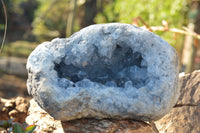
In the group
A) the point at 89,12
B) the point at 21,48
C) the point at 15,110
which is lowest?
the point at 15,110

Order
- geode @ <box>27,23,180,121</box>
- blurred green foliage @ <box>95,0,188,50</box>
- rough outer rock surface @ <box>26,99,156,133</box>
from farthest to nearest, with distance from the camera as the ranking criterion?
blurred green foliage @ <box>95,0,188,50</box> → rough outer rock surface @ <box>26,99,156,133</box> → geode @ <box>27,23,180,121</box>

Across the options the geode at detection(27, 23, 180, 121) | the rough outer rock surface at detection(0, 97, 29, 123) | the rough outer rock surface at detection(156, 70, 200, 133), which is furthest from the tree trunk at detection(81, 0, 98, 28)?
the geode at detection(27, 23, 180, 121)

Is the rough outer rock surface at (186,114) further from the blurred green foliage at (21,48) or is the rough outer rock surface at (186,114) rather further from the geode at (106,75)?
the blurred green foliage at (21,48)

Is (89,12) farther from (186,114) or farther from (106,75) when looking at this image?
(106,75)

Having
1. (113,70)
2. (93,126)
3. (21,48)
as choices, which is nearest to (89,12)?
(21,48)

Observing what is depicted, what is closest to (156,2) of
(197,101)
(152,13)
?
(152,13)

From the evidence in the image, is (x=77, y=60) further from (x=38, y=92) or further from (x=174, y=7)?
(x=174, y=7)

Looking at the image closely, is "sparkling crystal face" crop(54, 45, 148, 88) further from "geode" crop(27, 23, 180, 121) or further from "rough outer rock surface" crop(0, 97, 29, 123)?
"rough outer rock surface" crop(0, 97, 29, 123)
